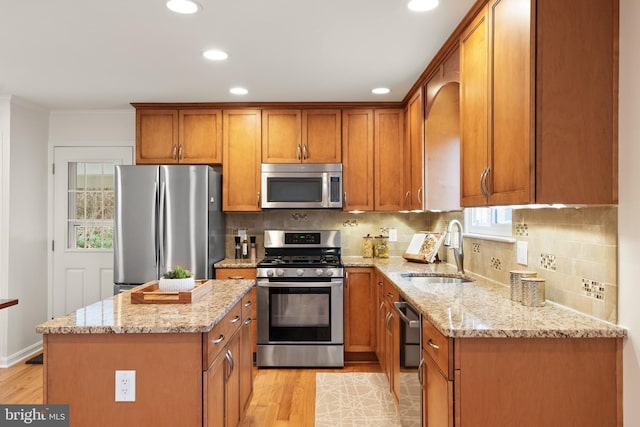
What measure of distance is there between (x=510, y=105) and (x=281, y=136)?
106 inches

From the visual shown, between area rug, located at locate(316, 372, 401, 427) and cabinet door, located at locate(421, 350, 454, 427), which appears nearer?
cabinet door, located at locate(421, 350, 454, 427)

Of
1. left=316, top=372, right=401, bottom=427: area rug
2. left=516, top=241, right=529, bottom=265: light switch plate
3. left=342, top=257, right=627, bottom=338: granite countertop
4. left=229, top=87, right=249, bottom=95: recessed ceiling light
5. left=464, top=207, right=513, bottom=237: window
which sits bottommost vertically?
left=316, top=372, right=401, bottom=427: area rug

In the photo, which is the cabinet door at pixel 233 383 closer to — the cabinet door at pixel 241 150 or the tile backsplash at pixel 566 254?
the tile backsplash at pixel 566 254

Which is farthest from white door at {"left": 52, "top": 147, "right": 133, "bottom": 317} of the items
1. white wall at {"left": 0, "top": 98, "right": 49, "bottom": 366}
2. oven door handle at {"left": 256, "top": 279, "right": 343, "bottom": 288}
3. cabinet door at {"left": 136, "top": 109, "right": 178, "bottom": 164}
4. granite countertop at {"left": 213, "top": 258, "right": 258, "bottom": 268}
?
oven door handle at {"left": 256, "top": 279, "right": 343, "bottom": 288}

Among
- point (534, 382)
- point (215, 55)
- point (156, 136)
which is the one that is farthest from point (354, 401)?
point (156, 136)


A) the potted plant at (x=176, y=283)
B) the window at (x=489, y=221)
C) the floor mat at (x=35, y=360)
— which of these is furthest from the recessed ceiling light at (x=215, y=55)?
the floor mat at (x=35, y=360)

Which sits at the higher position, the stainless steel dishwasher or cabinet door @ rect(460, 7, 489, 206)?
cabinet door @ rect(460, 7, 489, 206)

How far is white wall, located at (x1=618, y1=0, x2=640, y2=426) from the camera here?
5.40ft

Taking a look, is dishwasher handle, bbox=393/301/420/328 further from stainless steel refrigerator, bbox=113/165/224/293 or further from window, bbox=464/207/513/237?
stainless steel refrigerator, bbox=113/165/224/293

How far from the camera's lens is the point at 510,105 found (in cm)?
190

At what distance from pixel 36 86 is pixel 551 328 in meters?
4.10

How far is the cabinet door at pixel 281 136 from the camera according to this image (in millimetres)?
4316

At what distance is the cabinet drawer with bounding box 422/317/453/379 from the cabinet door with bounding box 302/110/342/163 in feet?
8.09

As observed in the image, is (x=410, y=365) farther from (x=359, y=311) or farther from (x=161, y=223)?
(x=161, y=223)
